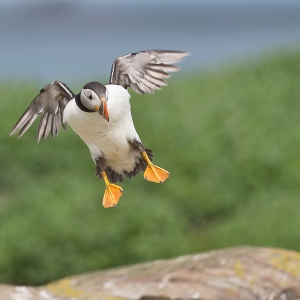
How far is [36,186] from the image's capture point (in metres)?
10.5

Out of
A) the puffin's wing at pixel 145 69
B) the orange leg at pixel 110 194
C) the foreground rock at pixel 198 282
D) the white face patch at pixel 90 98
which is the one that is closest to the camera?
the white face patch at pixel 90 98

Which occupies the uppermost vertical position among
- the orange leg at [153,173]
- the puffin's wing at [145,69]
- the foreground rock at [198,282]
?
the puffin's wing at [145,69]

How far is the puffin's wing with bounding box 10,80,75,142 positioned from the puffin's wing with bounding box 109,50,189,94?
31 cm

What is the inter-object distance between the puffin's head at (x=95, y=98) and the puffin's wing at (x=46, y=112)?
0.69 m

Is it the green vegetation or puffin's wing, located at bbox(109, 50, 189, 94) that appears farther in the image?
the green vegetation

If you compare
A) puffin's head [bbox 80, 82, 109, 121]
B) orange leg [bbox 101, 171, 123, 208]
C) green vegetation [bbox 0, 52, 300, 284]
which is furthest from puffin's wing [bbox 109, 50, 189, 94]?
green vegetation [bbox 0, 52, 300, 284]

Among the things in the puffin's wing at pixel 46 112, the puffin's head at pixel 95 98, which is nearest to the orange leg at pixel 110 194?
the puffin's wing at pixel 46 112

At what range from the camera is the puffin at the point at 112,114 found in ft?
13.5

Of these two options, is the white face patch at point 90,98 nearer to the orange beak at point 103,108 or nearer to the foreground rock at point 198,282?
the orange beak at point 103,108

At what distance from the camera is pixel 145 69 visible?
4672 millimetres

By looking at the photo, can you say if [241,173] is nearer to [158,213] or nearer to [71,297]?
[158,213]

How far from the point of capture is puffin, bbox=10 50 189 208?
4.10 m

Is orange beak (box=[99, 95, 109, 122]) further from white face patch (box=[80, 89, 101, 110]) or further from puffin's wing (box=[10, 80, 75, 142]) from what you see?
puffin's wing (box=[10, 80, 75, 142])

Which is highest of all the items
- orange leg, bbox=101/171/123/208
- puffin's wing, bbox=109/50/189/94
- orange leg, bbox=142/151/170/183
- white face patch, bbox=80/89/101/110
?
puffin's wing, bbox=109/50/189/94
